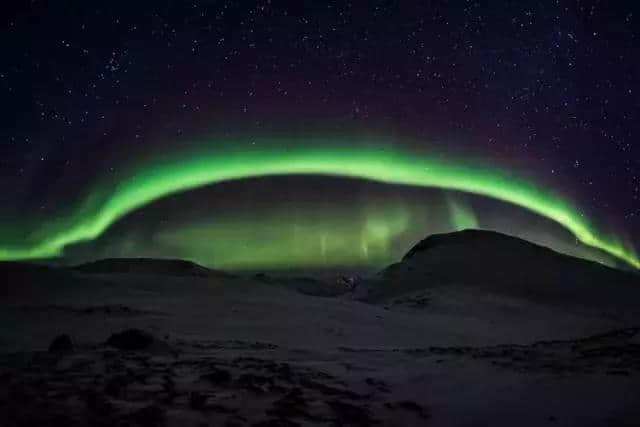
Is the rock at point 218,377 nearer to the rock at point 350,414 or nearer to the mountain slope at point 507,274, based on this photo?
the rock at point 350,414

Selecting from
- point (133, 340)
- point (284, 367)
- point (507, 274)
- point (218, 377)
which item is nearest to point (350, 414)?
point (218, 377)

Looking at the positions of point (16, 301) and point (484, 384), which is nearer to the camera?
point (484, 384)

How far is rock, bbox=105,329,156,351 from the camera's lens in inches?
358

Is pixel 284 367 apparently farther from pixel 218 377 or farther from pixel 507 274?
pixel 507 274

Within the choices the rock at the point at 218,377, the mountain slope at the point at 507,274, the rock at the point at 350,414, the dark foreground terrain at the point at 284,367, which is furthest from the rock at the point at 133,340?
the mountain slope at the point at 507,274

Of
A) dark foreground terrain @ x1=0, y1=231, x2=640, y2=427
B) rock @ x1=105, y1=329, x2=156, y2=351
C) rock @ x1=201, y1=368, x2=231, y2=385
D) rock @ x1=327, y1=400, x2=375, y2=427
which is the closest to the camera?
rock @ x1=327, y1=400, x2=375, y2=427

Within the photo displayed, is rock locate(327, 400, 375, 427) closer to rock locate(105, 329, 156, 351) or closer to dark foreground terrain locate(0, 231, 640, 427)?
dark foreground terrain locate(0, 231, 640, 427)

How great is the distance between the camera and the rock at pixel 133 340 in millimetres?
9104

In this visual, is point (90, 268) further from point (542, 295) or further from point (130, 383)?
point (130, 383)

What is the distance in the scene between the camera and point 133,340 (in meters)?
9.20

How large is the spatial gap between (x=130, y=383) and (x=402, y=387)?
3727mm

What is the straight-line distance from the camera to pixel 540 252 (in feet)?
193

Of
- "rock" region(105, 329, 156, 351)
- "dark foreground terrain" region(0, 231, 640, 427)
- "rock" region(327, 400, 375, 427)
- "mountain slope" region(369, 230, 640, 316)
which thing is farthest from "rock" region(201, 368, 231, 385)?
"mountain slope" region(369, 230, 640, 316)

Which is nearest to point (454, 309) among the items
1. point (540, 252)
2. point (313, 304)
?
point (313, 304)
